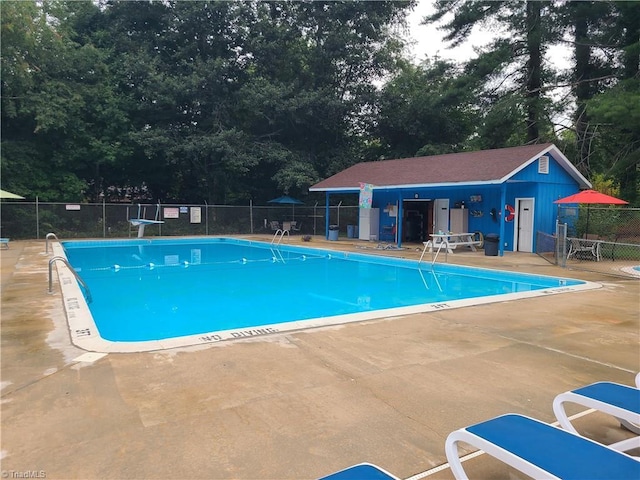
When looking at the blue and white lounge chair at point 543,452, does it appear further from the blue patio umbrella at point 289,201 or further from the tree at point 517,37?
the blue patio umbrella at point 289,201

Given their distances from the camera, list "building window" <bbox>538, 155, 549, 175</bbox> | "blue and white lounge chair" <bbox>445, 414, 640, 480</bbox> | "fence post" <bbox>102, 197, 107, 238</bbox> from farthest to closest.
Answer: "fence post" <bbox>102, 197, 107, 238</bbox>, "building window" <bbox>538, 155, 549, 175</bbox>, "blue and white lounge chair" <bbox>445, 414, 640, 480</bbox>

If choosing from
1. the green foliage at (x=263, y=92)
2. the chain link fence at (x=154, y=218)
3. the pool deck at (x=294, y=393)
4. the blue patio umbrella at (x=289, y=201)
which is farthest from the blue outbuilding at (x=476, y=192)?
the pool deck at (x=294, y=393)

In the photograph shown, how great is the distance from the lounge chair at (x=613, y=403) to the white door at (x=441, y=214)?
15293 mm

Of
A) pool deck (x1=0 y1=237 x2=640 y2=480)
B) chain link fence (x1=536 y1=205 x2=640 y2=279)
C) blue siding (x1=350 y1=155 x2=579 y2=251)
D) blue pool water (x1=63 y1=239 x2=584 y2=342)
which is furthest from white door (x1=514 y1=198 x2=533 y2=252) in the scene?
pool deck (x1=0 y1=237 x2=640 y2=480)

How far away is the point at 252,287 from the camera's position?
35.1 ft

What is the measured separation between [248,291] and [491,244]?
8077 mm

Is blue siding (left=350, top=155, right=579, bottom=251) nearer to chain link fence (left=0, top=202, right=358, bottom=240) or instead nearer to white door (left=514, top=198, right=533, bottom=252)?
white door (left=514, top=198, right=533, bottom=252)

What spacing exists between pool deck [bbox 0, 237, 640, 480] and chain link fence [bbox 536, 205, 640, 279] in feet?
23.6

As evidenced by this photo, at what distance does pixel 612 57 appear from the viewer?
65.5ft

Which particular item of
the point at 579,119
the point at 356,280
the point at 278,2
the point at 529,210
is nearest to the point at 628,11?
the point at 579,119

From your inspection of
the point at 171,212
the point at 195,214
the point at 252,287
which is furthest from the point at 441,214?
the point at 171,212

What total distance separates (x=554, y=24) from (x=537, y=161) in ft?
30.8

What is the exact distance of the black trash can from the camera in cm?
1430

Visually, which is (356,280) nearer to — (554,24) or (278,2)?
(554,24)
